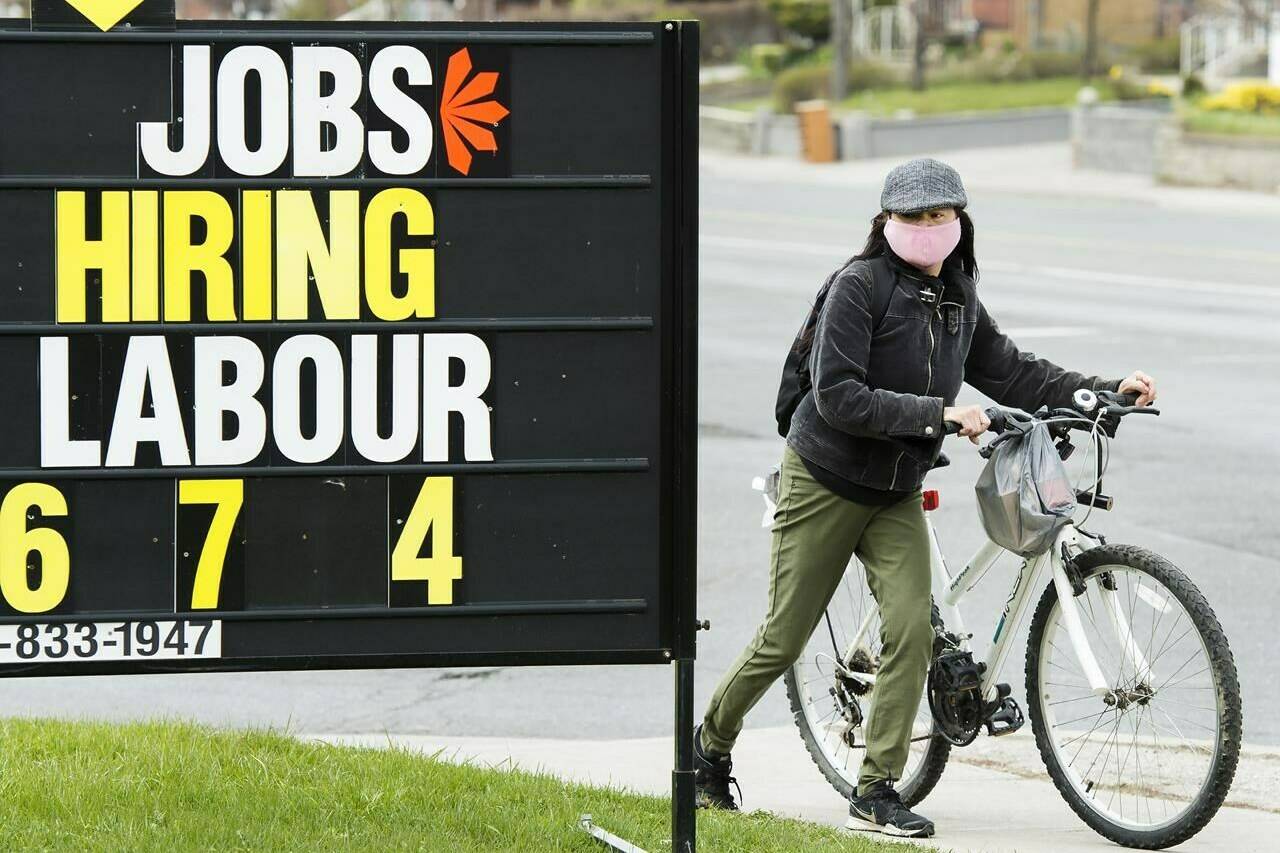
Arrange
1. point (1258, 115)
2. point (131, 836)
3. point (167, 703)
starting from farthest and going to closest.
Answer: point (1258, 115) < point (167, 703) < point (131, 836)

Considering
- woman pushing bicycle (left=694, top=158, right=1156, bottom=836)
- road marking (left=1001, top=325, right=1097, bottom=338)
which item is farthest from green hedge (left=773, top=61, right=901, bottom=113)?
woman pushing bicycle (left=694, top=158, right=1156, bottom=836)

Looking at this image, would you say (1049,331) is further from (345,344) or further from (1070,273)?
(345,344)

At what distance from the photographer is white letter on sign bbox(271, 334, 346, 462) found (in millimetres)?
4609

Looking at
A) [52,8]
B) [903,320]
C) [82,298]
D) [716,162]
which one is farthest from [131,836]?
[716,162]

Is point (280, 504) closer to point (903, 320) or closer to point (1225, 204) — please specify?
point (903, 320)

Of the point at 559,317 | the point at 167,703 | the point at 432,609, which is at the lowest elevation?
the point at 167,703

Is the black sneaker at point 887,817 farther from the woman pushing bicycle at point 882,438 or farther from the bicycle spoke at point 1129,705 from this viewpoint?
the bicycle spoke at point 1129,705

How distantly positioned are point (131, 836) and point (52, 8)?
1910mm

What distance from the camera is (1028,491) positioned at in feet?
17.8

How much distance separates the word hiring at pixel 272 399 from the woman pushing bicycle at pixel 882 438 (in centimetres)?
109

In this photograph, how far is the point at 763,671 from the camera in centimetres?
565

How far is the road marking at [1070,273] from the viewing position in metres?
21.0

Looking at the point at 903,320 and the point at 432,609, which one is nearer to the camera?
the point at 432,609

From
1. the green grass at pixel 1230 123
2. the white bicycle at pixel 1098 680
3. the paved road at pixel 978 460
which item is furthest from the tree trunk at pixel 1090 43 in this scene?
the white bicycle at pixel 1098 680
